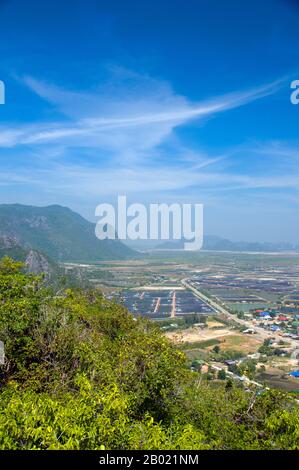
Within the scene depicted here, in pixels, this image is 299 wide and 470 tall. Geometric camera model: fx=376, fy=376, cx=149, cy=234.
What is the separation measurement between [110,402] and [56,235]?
408 ft

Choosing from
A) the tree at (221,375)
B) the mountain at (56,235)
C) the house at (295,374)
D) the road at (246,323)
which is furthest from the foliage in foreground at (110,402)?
the mountain at (56,235)

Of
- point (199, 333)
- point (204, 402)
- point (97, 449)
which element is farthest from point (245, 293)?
point (97, 449)

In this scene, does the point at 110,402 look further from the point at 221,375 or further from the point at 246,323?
the point at 246,323

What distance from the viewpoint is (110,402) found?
3.95 metres

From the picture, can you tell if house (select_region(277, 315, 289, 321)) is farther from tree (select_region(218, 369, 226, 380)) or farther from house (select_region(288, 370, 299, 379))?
tree (select_region(218, 369, 226, 380))

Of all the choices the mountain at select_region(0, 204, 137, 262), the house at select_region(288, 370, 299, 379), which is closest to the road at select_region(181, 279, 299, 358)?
the house at select_region(288, 370, 299, 379)

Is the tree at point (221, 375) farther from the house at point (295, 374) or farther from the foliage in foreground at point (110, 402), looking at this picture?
the foliage in foreground at point (110, 402)

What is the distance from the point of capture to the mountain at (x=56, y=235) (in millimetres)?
109875

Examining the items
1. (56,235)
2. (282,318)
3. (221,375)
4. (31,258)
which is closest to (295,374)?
(221,375)

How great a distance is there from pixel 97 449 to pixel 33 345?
4.13 m

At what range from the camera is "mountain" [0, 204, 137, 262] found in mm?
109875

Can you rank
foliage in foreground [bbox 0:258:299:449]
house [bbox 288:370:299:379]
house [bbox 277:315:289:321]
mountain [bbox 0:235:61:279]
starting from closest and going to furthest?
foliage in foreground [bbox 0:258:299:449], house [bbox 288:370:299:379], house [bbox 277:315:289:321], mountain [bbox 0:235:61:279]

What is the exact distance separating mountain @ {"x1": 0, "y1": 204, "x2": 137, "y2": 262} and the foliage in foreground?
9740cm
